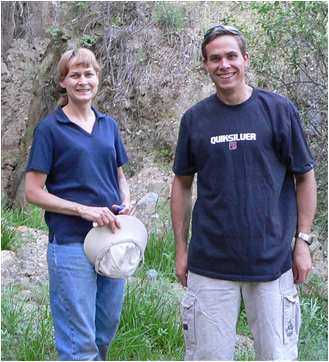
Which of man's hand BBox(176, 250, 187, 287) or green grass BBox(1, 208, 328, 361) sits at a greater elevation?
man's hand BBox(176, 250, 187, 287)

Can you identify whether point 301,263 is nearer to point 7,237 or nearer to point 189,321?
point 189,321

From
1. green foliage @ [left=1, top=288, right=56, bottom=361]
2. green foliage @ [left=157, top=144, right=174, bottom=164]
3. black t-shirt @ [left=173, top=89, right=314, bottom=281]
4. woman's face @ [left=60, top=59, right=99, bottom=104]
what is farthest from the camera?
green foliage @ [left=157, top=144, right=174, bottom=164]

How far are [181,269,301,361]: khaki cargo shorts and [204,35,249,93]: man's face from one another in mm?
928

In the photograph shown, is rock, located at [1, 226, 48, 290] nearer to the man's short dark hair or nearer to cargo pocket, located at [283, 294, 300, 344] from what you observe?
cargo pocket, located at [283, 294, 300, 344]

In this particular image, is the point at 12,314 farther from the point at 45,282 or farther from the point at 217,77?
the point at 217,77

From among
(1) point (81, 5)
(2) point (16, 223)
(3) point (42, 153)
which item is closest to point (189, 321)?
(3) point (42, 153)

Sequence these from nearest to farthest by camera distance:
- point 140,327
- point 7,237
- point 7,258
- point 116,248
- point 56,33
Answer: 1. point 116,248
2. point 140,327
3. point 7,258
4. point 7,237
5. point 56,33

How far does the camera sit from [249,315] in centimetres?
320

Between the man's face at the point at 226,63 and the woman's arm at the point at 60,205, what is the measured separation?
862 mm

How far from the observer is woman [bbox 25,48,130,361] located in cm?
338

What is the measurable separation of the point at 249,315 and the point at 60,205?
1082mm

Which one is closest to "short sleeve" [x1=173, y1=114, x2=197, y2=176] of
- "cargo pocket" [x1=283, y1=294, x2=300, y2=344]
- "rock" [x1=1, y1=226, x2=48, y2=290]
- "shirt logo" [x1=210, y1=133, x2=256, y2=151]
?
"shirt logo" [x1=210, y1=133, x2=256, y2=151]

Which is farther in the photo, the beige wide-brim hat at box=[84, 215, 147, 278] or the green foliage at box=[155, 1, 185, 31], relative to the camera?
the green foliage at box=[155, 1, 185, 31]

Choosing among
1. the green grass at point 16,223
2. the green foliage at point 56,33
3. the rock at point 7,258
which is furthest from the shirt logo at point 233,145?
the green foliage at point 56,33
